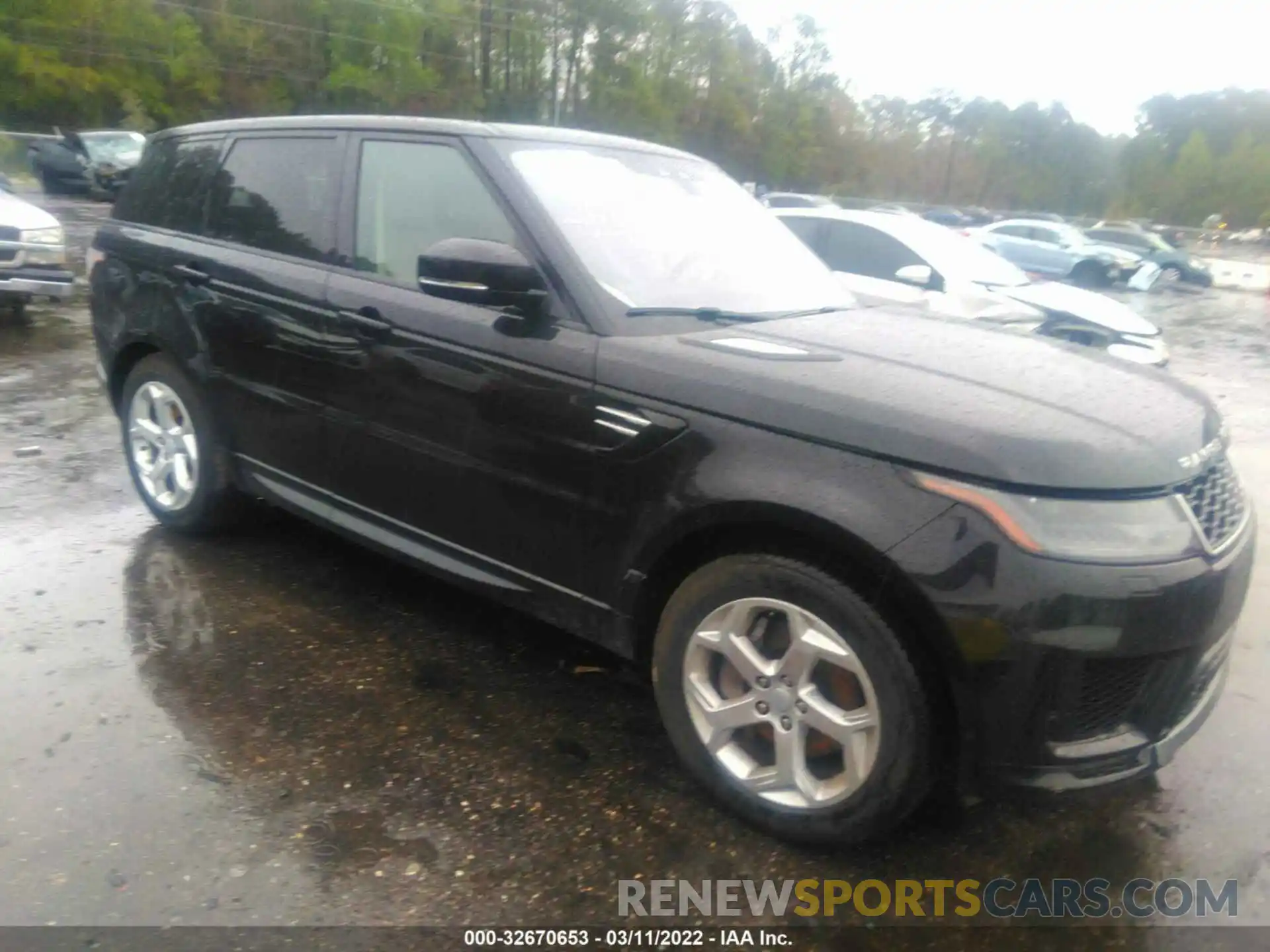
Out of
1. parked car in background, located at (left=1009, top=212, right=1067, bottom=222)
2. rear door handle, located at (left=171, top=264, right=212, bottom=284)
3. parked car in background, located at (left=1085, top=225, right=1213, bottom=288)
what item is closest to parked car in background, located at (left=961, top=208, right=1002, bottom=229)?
parked car in background, located at (left=1009, top=212, right=1067, bottom=222)

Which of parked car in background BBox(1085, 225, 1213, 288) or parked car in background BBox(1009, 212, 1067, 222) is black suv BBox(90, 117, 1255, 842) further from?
parked car in background BBox(1009, 212, 1067, 222)

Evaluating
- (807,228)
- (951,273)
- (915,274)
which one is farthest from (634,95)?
(915,274)

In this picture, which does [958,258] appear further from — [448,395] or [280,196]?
[448,395]

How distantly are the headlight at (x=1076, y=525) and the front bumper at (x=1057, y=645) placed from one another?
2 centimetres

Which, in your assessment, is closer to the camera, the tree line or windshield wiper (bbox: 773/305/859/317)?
windshield wiper (bbox: 773/305/859/317)

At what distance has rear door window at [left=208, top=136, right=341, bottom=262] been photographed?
3.81 metres

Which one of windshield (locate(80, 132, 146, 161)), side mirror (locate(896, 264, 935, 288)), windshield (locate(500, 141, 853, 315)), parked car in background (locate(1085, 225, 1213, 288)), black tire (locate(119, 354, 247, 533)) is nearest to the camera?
windshield (locate(500, 141, 853, 315))

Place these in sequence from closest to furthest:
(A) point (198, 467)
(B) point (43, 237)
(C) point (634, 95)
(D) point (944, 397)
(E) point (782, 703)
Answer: (D) point (944, 397), (E) point (782, 703), (A) point (198, 467), (B) point (43, 237), (C) point (634, 95)

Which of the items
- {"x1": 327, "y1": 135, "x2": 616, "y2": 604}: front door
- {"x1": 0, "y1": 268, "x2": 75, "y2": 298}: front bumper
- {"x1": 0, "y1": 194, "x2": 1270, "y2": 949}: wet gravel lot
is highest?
{"x1": 327, "y1": 135, "x2": 616, "y2": 604}: front door

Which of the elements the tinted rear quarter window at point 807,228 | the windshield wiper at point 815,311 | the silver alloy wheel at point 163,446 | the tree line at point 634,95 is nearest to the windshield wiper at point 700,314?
the windshield wiper at point 815,311

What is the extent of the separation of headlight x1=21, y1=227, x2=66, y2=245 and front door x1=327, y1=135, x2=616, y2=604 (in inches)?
278

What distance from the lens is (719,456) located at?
104 inches

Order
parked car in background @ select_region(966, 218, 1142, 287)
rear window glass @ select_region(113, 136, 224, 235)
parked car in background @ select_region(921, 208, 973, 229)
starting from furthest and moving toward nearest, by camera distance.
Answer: parked car in background @ select_region(921, 208, 973, 229) → parked car in background @ select_region(966, 218, 1142, 287) → rear window glass @ select_region(113, 136, 224, 235)

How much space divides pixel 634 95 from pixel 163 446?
199ft
